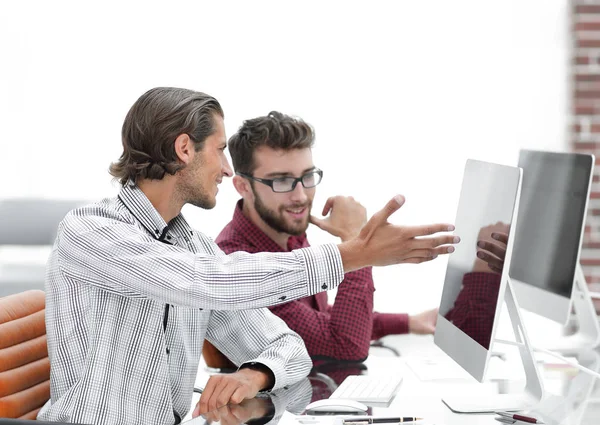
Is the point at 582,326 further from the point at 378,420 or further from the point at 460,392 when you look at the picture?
the point at 378,420

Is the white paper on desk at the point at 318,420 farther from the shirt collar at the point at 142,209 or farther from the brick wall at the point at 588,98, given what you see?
the brick wall at the point at 588,98

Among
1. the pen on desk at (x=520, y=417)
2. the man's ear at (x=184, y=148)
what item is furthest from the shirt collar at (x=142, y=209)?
the pen on desk at (x=520, y=417)

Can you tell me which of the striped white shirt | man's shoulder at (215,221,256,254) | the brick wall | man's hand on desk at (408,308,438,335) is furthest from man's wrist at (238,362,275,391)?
the brick wall

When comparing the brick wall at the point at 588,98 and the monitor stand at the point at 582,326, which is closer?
the monitor stand at the point at 582,326

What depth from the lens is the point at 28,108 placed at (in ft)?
15.4

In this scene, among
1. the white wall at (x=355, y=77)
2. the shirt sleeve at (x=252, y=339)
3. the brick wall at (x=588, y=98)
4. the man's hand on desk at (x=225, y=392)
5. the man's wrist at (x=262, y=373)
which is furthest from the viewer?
the white wall at (x=355, y=77)

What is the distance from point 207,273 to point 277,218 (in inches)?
36.0

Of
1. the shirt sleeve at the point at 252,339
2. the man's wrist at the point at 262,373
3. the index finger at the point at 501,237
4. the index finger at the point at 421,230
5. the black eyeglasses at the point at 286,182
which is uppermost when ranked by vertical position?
the index finger at the point at 421,230

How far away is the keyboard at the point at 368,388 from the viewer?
1677 mm

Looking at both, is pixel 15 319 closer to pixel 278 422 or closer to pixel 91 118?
pixel 278 422

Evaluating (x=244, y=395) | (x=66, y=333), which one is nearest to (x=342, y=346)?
(x=244, y=395)

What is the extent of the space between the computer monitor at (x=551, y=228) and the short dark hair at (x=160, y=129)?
3.37ft

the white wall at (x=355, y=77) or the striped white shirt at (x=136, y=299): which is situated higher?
the white wall at (x=355, y=77)

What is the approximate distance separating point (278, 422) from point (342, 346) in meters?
0.61
